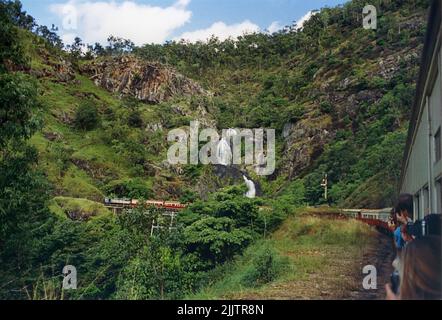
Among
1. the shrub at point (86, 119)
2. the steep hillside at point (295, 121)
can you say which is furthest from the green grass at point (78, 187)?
the shrub at point (86, 119)

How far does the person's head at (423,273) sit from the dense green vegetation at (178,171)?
1.49 metres

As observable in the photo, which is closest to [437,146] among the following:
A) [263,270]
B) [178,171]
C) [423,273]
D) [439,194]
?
[439,194]

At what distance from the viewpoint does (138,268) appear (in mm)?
5695

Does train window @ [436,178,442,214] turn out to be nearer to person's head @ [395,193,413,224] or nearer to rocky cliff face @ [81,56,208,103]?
person's head @ [395,193,413,224]

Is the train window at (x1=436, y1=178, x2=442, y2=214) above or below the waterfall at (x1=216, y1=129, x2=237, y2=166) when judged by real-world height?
below

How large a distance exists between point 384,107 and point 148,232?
4.59 meters

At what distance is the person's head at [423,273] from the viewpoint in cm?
384

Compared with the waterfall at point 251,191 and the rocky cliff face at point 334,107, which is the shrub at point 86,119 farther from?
the rocky cliff face at point 334,107

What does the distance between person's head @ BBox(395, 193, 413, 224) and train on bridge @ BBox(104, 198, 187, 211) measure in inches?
122

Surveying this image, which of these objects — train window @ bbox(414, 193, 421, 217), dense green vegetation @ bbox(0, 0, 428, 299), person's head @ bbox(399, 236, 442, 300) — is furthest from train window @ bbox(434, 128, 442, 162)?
dense green vegetation @ bbox(0, 0, 428, 299)

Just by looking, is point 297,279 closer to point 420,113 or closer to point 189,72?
point 420,113

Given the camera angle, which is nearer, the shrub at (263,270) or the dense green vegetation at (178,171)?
the shrub at (263,270)

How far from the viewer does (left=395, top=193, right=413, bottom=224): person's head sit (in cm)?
556

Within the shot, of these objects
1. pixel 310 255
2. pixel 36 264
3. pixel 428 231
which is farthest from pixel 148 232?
pixel 428 231
